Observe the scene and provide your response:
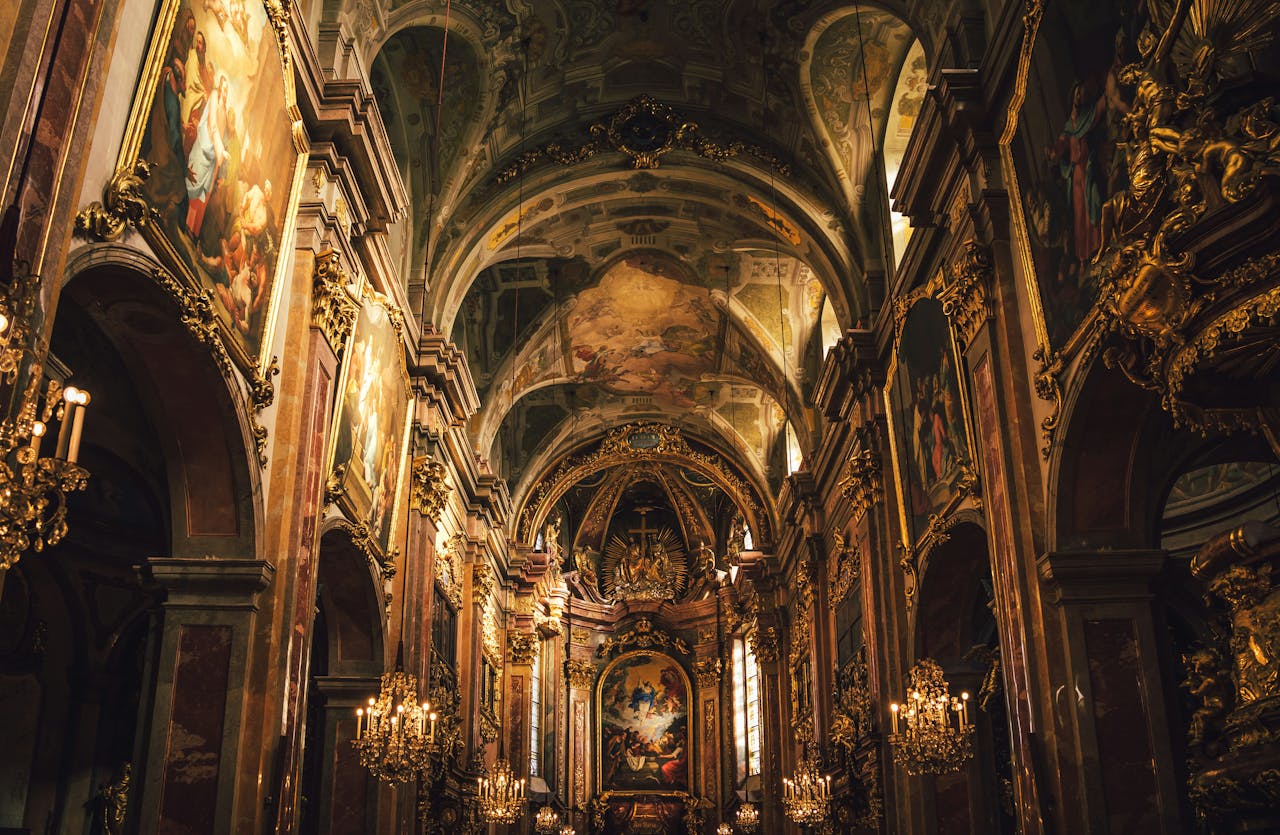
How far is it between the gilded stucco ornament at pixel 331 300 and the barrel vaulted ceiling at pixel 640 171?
8.92 ft

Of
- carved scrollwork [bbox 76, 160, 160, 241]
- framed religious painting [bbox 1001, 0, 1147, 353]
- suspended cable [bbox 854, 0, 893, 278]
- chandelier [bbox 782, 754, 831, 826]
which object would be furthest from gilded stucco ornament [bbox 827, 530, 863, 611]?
carved scrollwork [bbox 76, 160, 160, 241]

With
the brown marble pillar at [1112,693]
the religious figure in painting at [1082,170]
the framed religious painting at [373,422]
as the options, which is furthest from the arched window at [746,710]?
the religious figure in painting at [1082,170]

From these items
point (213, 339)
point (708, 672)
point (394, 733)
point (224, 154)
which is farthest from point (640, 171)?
point (708, 672)

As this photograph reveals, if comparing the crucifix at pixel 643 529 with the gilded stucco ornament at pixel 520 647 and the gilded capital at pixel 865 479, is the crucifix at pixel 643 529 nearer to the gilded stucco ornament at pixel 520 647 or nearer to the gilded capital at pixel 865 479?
the gilded stucco ornament at pixel 520 647

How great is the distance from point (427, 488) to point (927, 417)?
6.74 metres

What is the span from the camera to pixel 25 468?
15.6 ft

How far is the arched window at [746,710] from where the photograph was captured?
2756 centimetres

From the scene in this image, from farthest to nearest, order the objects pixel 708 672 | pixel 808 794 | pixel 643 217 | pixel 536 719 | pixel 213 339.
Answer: pixel 708 672
pixel 536 719
pixel 643 217
pixel 808 794
pixel 213 339

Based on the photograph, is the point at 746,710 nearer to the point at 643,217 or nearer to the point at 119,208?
the point at 643,217

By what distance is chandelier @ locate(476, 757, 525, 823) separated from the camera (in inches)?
749

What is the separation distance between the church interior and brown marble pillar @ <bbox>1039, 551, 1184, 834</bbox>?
0.03m

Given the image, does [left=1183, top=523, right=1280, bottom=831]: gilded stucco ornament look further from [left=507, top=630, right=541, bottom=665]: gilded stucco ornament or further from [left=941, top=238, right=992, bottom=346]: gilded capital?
[left=507, top=630, right=541, bottom=665]: gilded stucco ornament

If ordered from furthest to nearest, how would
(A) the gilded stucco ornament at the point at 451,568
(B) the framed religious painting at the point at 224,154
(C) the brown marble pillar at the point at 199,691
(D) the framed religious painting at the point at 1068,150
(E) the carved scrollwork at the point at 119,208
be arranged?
(A) the gilded stucco ornament at the point at 451,568 < (C) the brown marble pillar at the point at 199,691 < (D) the framed religious painting at the point at 1068,150 < (B) the framed religious painting at the point at 224,154 < (E) the carved scrollwork at the point at 119,208

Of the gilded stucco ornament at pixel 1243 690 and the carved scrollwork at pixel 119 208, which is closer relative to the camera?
the gilded stucco ornament at pixel 1243 690
